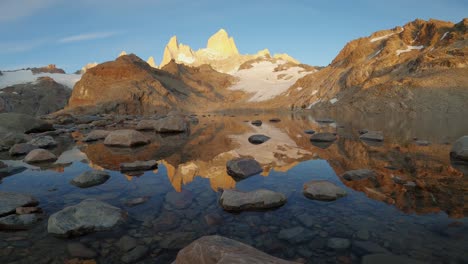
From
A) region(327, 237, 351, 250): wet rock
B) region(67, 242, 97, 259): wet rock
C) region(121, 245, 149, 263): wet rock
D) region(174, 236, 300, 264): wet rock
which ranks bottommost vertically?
region(121, 245, 149, 263): wet rock

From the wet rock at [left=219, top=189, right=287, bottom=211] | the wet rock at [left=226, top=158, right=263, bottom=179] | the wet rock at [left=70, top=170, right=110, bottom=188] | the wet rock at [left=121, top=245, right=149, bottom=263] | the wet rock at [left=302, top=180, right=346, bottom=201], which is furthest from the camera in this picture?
the wet rock at [left=226, top=158, right=263, bottom=179]

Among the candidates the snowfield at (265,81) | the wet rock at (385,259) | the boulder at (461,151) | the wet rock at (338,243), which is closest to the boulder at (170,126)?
the boulder at (461,151)

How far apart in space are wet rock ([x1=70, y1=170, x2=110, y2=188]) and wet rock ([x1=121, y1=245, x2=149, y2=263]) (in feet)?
13.4

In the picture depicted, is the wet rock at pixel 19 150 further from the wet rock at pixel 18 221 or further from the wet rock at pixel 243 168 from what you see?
the wet rock at pixel 243 168

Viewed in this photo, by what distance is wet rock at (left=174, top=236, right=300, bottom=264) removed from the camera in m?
2.94

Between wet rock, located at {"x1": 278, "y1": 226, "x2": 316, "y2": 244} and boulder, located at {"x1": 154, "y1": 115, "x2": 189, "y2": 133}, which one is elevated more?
boulder, located at {"x1": 154, "y1": 115, "x2": 189, "y2": 133}

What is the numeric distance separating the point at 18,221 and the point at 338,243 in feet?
18.7

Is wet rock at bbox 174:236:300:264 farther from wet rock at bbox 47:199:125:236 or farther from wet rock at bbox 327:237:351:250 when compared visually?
wet rock at bbox 47:199:125:236

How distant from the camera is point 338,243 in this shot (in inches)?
170

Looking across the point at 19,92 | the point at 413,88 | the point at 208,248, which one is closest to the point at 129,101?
the point at 19,92

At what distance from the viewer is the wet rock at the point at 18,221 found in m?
4.89

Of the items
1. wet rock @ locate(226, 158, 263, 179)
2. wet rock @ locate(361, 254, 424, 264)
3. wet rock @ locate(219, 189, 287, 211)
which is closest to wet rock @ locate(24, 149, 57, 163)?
wet rock @ locate(226, 158, 263, 179)

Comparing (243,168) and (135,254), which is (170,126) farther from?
(135,254)

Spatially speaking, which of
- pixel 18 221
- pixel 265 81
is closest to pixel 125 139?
pixel 18 221
